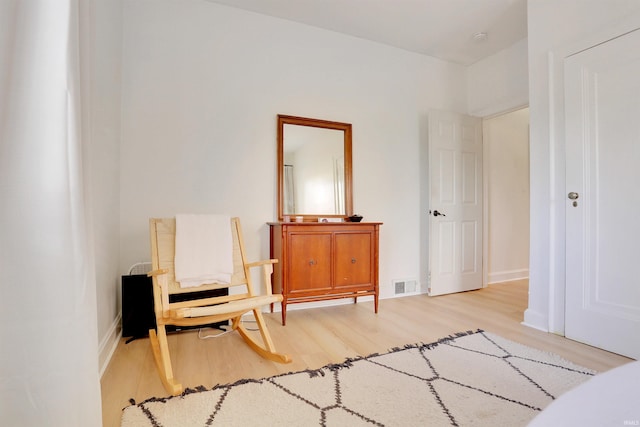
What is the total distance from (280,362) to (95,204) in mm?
1372

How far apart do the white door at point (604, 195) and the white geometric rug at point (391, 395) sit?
1.70 feet

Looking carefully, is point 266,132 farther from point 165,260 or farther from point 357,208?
point 165,260

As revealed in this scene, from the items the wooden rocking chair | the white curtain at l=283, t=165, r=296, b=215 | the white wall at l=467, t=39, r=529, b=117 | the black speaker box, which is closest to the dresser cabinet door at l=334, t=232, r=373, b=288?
the white curtain at l=283, t=165, r=296, b=215

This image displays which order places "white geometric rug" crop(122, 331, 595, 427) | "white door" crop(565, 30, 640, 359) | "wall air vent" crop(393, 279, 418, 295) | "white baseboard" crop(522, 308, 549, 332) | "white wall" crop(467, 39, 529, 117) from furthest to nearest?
"wall air vent" crop(393, 279, 418, 295), "white wall" crop(467, 39, 529, 117), "white baseboard" crop(522, 308, 549, 332), "white door" crop(565, 30, 640, 359), "white geometric rug" crop(122, 331, 595, 427)

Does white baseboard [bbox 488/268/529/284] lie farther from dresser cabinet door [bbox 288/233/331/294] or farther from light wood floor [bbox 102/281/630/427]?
dresser cabinet door [bbox 288/233/331/294]

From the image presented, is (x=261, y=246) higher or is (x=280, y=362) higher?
(x=261, y=246)

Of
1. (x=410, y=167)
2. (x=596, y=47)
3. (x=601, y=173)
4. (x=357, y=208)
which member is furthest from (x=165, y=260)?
(x=596, y=47)

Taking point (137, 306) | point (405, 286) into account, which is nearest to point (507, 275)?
point (405, 286)

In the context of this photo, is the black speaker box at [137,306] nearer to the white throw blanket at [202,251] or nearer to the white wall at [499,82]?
the white throw blanket at [202,251]

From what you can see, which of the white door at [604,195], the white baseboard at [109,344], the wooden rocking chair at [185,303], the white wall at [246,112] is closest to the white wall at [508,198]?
the white wall at [246,112]

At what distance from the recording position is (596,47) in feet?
6.97

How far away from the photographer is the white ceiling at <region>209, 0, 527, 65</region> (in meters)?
2.76

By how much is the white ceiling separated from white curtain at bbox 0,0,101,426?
2456 mm

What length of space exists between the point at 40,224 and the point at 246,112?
2301 mm
